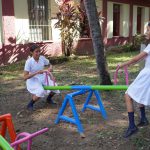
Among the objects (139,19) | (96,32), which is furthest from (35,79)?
(139,19)

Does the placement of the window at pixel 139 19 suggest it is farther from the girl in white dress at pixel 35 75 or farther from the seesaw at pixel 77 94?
the seesaw at pixel 77 94

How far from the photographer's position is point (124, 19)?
1770cm

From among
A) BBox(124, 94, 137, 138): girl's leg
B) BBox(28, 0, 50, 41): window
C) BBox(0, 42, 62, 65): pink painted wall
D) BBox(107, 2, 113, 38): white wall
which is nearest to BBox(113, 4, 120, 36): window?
BBox(107, 2, 113, 38): white wall

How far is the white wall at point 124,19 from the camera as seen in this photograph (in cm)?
1752

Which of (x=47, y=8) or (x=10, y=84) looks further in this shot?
(x=47, y=8)

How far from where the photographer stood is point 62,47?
13008 millimetres

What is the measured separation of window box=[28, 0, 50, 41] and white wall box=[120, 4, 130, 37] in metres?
6.30

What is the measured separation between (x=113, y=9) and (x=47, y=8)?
560 cm

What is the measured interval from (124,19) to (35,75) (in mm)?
13426

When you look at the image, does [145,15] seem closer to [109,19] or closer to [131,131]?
[109,19]

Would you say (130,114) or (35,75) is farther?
(35,75)

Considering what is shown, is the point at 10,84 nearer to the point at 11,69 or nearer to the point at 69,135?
the point at 11,69

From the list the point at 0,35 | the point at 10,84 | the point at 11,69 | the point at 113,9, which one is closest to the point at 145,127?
the point at 10,84

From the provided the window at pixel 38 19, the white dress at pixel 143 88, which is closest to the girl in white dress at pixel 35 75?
the white dress at pixel 143 88
